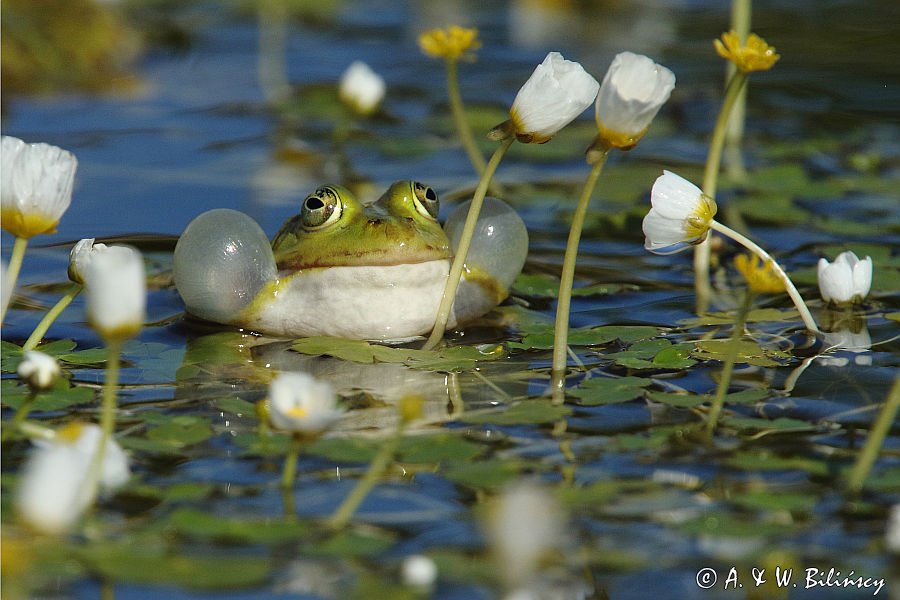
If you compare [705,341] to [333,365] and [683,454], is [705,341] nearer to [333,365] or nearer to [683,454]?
[683,454]

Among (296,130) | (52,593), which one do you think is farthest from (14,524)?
(296,130)

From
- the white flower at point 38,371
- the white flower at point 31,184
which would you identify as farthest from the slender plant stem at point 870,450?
the white flower at point 31,184

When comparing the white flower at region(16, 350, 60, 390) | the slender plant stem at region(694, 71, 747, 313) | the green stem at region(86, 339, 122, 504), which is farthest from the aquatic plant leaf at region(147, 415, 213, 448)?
the slender plant stem at region(694, 71, 747, 313)

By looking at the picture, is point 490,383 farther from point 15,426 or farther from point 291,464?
point 15,426

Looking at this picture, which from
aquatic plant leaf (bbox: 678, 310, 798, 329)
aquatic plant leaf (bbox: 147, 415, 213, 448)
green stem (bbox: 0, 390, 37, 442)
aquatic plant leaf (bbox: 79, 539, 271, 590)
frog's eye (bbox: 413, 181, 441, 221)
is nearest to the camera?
aquatic plant leaf (bbox: 79, 539, 271, 590)

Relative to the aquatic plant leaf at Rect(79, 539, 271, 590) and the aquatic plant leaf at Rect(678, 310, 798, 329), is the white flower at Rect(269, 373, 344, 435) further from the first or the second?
the aquatic plant leaf at Rect(678, 310, 798, 329)

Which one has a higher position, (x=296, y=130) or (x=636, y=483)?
(x=296, y=130)

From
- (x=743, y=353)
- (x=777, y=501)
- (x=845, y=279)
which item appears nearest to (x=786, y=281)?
(x=743, y=353)
